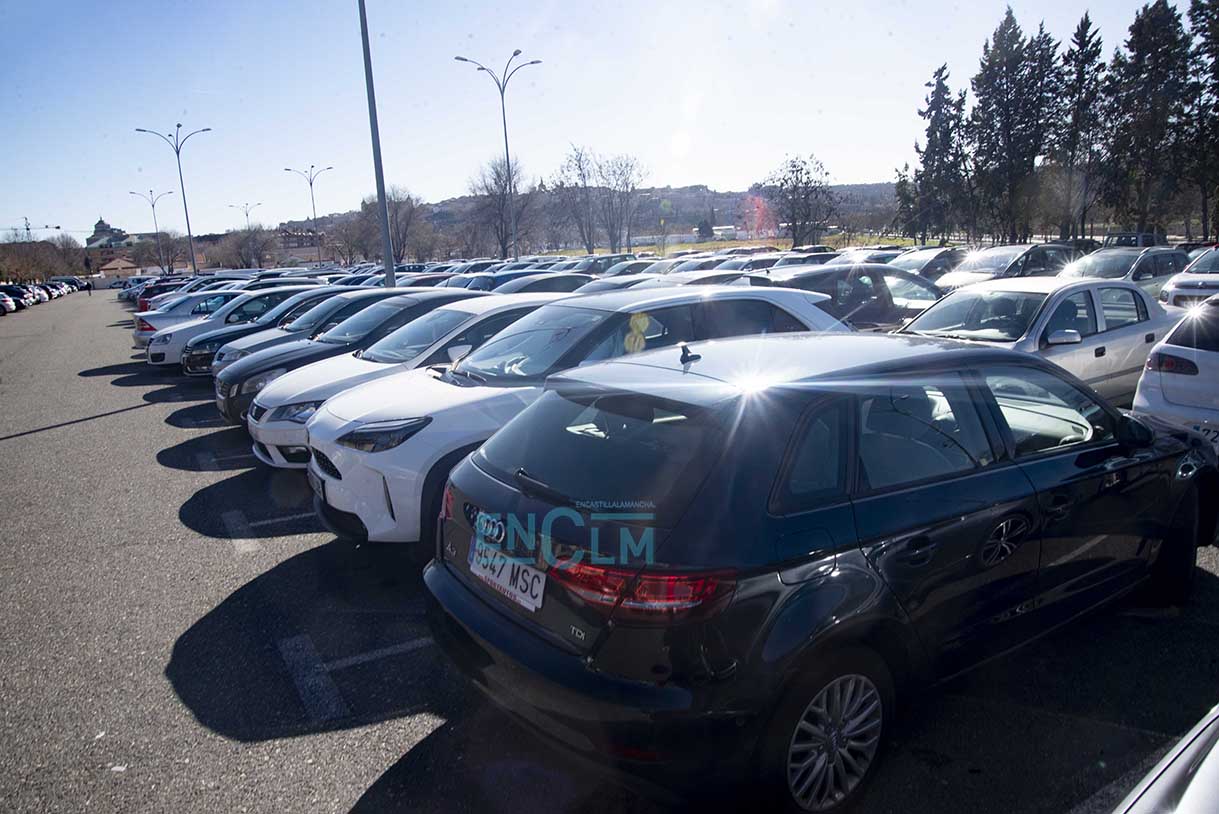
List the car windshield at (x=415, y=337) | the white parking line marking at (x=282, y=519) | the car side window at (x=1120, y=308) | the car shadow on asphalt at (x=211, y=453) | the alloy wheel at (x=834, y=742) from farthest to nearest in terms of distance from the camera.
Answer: the car shadow on asphalt at (x=211, y=453) → the car side window at (x=1120, y=308) → the car windshield at (x=415, y=337) → the white parking line marking at (x=282, y=519) → the alloy wheel at (x=834, y=742)

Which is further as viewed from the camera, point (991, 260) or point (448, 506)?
point (991, 260)

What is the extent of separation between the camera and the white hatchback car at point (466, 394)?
15.2ft

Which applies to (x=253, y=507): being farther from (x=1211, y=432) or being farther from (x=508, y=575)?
(x=1211, y=432)

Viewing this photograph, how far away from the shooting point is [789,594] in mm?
2406

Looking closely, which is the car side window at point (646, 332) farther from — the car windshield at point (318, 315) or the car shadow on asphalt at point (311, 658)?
the car windshield at point (318, 315)

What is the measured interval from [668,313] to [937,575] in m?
3.09

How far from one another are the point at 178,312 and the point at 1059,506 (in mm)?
19028

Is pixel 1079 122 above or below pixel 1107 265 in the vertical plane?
above

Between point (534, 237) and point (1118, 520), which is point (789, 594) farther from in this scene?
point (534, 237)

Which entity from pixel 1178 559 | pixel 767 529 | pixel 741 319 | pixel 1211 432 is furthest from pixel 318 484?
pixel 1211 432

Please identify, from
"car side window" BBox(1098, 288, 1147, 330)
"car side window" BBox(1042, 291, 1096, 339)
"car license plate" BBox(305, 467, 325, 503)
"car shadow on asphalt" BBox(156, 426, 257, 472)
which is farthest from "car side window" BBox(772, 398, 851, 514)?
"car shadow on asphalt" BBox(156, 426, 257, 472)

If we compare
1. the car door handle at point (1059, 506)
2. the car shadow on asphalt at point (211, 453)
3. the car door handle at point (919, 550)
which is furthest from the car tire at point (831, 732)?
the car shadow on asphalt at point (211, 453)

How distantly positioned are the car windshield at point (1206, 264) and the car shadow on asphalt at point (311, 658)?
16.3 m

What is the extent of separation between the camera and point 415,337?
734 centimetres
